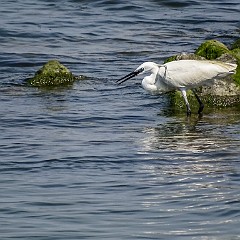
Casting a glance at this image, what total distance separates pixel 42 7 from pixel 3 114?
9950 millimetres

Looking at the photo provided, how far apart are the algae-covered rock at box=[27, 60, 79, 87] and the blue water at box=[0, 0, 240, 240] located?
21 centimetres

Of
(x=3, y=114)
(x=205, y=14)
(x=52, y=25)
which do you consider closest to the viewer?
(x=3, y=114)

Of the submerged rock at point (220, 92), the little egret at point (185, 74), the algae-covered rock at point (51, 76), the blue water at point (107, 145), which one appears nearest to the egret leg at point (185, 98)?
the little egret at point (185, 74)

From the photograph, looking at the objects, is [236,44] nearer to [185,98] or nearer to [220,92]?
[220,92]

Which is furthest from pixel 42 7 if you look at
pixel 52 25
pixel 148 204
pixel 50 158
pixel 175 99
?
pixel 148 204

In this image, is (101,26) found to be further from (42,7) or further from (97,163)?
(97,163)

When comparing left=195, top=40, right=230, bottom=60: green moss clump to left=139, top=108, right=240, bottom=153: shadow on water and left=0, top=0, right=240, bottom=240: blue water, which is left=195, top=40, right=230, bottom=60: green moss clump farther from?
left=139, top=108, right=240, bottom=153: shadow on water

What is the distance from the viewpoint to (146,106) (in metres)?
13.3

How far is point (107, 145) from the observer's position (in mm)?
10711

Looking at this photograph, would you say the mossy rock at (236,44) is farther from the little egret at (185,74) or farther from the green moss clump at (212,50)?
the little egret at (185,74)

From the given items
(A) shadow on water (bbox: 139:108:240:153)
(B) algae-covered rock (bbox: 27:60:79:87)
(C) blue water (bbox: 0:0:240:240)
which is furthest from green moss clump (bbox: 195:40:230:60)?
(B) algae-covered rock (bbox: 27:60:79:87)

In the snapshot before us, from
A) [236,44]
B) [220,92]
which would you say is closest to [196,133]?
[220,92]

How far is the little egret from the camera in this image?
12.6 m

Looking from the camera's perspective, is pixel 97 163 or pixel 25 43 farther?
pixel 25 43
